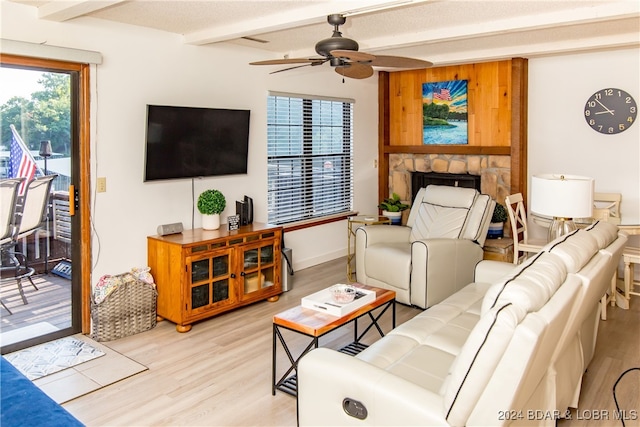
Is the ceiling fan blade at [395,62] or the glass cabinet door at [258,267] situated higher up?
the ceiling fan blade at [395,62]

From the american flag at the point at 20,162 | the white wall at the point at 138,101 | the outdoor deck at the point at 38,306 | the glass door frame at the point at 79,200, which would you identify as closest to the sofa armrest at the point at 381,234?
the white wall at the point at 138,101

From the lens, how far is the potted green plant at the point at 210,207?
430 cm

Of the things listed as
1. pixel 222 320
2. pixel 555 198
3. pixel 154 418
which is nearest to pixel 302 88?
pixel 222 320

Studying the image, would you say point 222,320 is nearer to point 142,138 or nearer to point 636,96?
point 142,138

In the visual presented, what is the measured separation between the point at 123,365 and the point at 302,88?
3.43m

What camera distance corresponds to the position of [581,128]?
5.43 metres

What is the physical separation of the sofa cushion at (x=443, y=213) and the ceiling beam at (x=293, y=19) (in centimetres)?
206

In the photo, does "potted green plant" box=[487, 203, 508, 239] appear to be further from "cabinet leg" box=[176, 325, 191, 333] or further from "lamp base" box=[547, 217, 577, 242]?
"cabinet leg" box=[176, 325, 191, 333]

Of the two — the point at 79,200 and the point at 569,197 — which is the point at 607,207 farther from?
the point at 79,200

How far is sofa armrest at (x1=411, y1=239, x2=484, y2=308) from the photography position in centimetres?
413

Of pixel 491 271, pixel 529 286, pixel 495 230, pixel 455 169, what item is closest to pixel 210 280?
pixel 491 271

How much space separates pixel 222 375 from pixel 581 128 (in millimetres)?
4427

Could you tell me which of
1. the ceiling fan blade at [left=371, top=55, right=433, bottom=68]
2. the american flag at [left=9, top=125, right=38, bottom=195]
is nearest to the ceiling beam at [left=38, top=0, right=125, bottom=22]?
the american flag at [left=9, top=125, right=38, bottom=195]

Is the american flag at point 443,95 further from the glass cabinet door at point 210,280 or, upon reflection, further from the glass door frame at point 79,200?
the glass door frame at point 79,200
